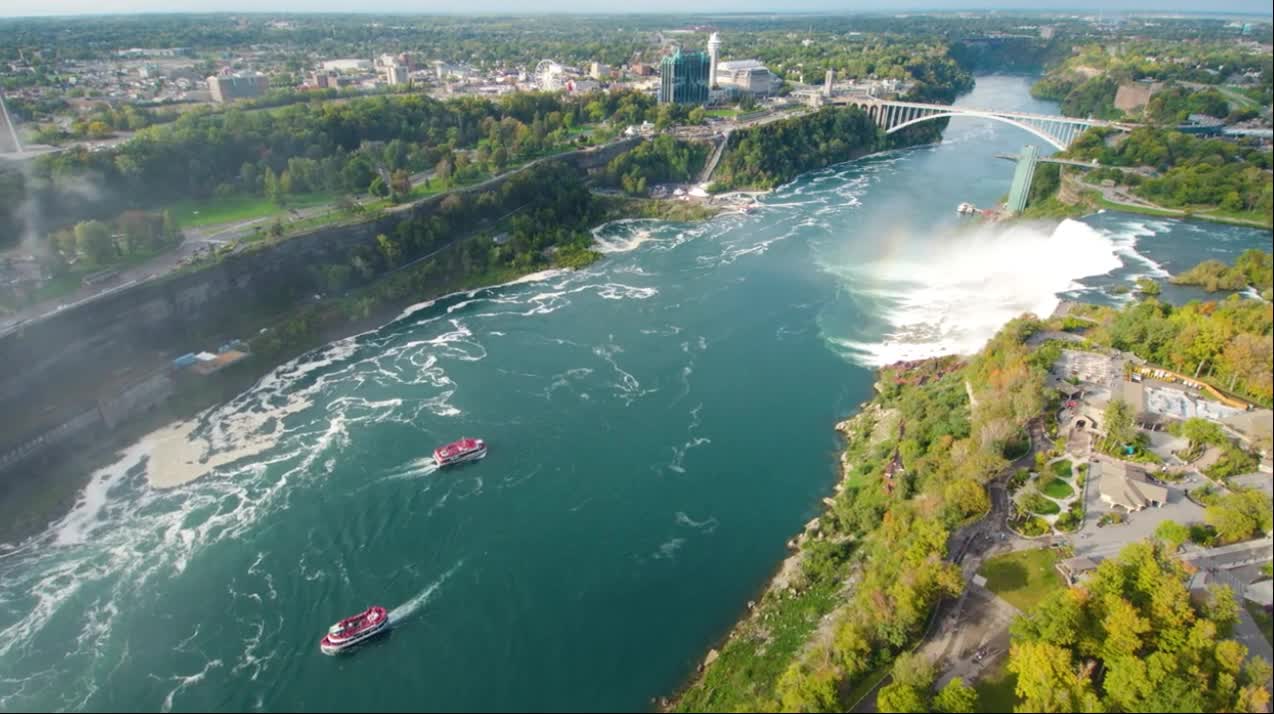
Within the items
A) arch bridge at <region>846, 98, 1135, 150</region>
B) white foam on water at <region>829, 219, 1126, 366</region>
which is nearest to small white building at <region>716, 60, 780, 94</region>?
arch bridge at <region>846, 98, 1135, 150</region>

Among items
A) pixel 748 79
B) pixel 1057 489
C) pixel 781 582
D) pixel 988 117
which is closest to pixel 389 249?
pixel 781 582

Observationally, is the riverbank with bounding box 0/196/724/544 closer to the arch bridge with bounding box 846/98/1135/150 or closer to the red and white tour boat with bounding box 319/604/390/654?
the red and white tour boat with bounding box 319/604/390/654

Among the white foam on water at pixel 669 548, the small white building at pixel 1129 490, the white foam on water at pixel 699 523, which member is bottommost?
the white foam on water at pixel 669 548

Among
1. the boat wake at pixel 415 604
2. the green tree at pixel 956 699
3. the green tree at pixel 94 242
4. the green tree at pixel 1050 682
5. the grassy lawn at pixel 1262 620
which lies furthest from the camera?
the green tree at pixel 94 242

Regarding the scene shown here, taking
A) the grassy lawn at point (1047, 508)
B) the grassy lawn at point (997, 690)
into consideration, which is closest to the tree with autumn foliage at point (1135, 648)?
the grassy lawn at point (997, 690)

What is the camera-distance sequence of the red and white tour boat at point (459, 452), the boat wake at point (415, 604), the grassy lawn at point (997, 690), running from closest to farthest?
1. the grassy lawn at point (997, 690)
2. the boat wake at point (415, 604)
3. the red and white tour boat at point (459, 452)

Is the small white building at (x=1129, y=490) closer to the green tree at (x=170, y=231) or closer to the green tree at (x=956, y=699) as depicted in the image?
the green tree at (x=956, y=699)

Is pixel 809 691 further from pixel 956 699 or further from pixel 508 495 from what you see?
pixel 508 495
